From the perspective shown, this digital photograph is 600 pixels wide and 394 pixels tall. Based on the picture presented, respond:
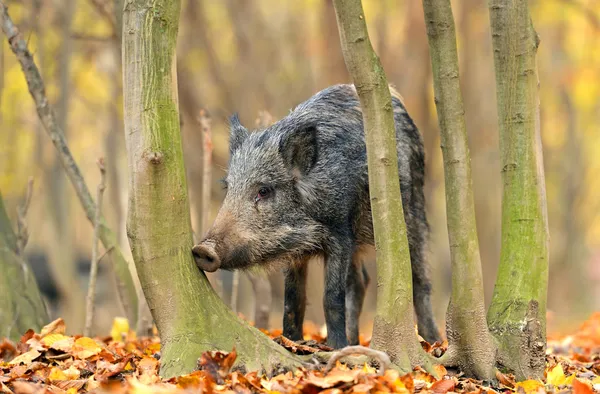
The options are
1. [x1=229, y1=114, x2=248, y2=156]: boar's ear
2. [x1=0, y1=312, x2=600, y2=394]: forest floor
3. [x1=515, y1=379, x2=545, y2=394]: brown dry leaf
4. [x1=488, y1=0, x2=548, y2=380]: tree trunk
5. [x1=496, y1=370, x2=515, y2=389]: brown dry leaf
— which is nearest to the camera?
[x1=0, y1=312, x2=600, y2=394]: forest floor

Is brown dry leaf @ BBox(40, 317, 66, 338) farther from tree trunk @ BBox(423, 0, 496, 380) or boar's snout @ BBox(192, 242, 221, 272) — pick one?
tree trunk @ BBox(423, 0, 496, 380)

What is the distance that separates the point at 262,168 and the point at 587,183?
59.4ft

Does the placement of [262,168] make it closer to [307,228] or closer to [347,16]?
[307,228]

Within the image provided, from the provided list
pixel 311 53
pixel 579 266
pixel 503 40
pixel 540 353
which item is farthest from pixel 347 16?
pixel 579 266

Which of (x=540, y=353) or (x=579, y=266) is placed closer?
(x=540, y=353)

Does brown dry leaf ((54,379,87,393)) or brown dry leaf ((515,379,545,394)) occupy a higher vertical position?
brown dry leaf ((54,379,87,393))

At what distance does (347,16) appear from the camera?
4.40 m

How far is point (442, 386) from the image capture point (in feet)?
14.3

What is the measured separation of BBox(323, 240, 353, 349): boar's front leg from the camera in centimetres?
563

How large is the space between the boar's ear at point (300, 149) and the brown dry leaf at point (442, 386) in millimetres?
2237

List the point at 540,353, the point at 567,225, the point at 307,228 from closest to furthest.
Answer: the point at 540,353 → the point at 307,228 → the point at 567,225

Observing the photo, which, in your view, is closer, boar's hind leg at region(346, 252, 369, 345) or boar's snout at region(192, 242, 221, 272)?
boar's snout at region(192, 242, 221, 272)

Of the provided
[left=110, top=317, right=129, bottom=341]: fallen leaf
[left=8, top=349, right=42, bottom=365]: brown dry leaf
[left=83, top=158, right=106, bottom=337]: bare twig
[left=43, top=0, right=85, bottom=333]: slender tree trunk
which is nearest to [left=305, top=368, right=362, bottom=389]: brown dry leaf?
[left=8, top=349, right=42, bottom=365]: brown dry leaf

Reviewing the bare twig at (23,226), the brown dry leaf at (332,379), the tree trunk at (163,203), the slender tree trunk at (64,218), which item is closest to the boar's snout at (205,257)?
the tree trunk at (163,203)
